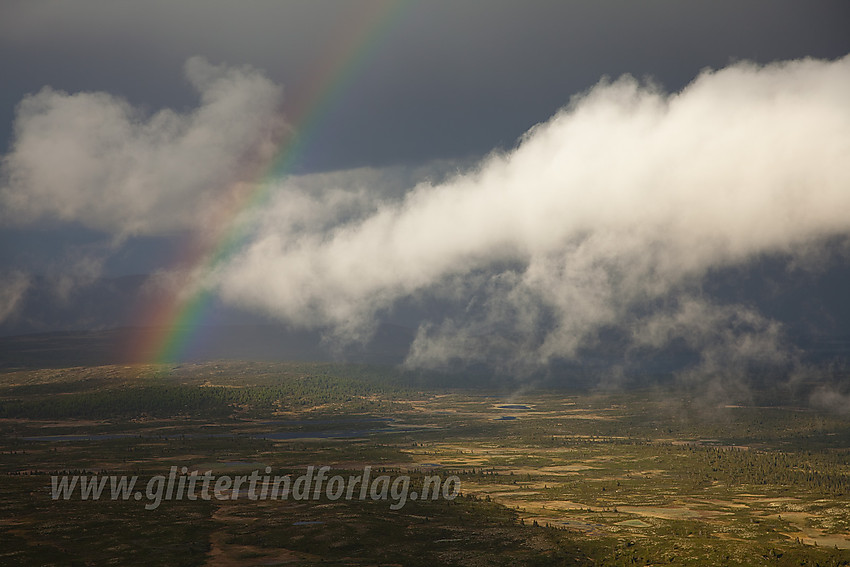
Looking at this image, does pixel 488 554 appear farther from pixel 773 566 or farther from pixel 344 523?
pixel 773 566

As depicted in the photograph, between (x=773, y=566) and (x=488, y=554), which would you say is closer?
(x=773, y=566)

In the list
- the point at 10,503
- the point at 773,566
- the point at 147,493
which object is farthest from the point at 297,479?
the point at 773,566

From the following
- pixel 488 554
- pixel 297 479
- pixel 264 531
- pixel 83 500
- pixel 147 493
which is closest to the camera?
pixel 488 554

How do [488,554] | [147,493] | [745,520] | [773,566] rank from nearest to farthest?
1. [773,566]
2. [488,554]
3. [745,520]
4. [147,493]

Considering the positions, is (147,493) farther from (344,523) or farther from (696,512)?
(696,512)

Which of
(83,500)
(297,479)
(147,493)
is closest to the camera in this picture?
Answer: (83,500)

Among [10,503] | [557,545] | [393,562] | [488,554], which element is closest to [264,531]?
[393,562]

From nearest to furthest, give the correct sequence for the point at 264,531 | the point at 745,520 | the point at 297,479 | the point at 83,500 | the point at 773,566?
the point at 773,566, the point at 264,531, the point at 745,520, the point at 83,500, the point at 297,479

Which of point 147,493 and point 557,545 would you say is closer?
point 557,545

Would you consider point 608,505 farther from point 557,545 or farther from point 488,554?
point 488,554
